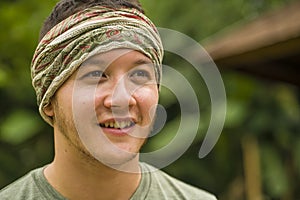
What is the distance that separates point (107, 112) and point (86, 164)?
237 mm

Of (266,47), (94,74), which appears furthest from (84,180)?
(266,47)

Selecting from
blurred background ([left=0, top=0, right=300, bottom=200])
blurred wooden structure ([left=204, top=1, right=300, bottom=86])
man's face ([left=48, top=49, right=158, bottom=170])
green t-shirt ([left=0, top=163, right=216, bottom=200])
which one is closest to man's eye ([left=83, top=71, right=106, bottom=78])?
man's face ([left=48, top=49, right=158, bottom=170])

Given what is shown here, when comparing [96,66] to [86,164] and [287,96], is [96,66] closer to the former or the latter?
[86,164]

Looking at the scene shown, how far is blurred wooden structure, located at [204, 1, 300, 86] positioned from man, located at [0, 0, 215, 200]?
92.2 inches

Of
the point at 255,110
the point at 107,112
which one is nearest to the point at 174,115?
the point at 255,110

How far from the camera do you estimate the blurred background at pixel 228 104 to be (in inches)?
217

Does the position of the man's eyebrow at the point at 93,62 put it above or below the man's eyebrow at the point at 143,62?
above

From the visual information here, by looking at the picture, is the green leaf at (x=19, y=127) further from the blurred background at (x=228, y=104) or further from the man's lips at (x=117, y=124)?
the man's lips at (x=117, y=124)

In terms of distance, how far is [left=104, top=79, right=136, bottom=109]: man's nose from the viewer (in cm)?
210

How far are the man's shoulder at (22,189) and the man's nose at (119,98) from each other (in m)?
0.45

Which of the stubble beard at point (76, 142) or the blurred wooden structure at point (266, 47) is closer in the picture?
the stubble beard at point (76, 142)

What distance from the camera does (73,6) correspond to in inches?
90.9

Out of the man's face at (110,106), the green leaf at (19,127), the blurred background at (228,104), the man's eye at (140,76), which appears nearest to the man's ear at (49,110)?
the man's face at (110,106)

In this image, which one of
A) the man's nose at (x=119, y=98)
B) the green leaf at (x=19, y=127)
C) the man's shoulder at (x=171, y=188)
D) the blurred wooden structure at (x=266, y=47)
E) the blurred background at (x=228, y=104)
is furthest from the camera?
the green leaf at (x=19, y=127)
